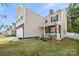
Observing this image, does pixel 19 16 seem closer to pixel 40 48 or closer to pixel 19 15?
pixel 19 15

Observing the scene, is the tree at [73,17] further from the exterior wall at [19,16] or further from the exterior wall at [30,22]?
the exterior wall at [19,16]

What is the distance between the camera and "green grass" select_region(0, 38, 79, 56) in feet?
9.67

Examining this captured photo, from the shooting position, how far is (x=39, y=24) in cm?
304

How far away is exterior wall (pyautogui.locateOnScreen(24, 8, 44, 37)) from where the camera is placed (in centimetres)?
301

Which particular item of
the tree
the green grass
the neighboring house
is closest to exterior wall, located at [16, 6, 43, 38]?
the neighboring house

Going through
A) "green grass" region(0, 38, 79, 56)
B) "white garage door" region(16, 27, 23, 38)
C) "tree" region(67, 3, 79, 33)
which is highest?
"tree" region(67, 3, 79, 33)

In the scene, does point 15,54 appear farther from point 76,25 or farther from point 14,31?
point 76,25

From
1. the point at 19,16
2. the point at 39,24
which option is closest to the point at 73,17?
the point at 39,24

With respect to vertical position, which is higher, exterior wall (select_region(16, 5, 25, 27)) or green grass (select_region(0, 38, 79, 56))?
exterior wall (select_region(16, 5, 25, 27))

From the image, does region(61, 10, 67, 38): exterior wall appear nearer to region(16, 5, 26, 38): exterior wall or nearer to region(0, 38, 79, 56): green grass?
region(0, 38, 79, 56): green grass

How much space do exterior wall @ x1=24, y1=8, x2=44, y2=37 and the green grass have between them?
112 mm

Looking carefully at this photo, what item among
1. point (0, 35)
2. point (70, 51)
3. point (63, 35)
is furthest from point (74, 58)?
point (0, 35)

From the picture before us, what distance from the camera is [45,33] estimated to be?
9.95 ft

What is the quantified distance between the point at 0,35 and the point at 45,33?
0.65 m
